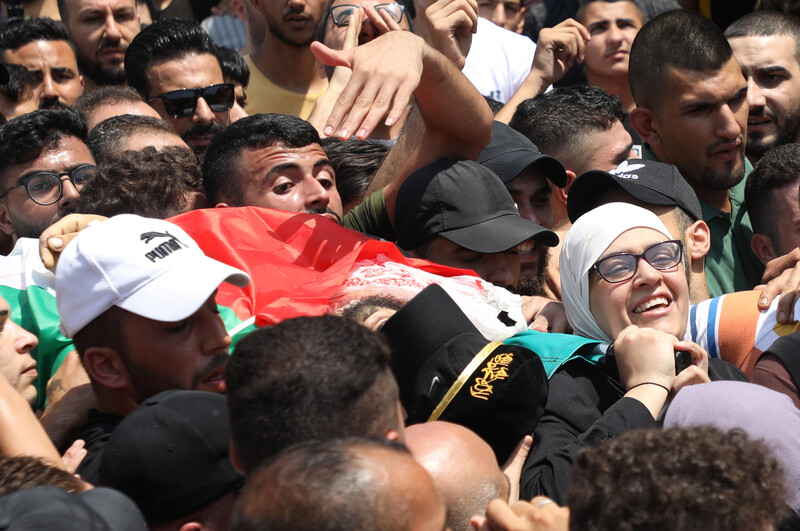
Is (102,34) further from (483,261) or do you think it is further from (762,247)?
(762,247)

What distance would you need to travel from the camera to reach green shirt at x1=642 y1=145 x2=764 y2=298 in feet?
14.9

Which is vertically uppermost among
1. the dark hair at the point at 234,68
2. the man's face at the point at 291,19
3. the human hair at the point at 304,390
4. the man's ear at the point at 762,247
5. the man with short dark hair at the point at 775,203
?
the human hair at the point at 304,390

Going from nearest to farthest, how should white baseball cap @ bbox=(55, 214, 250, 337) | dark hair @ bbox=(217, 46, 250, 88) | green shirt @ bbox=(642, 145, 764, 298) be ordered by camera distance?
white baseball cap @ bbox=(55, 214, 250, 337), green shirt @ bbox=(642, 145, 764, 298), dark hair @ bbox=(217, 46, 250, 88)

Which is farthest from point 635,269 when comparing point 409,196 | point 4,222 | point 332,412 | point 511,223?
point 4,222

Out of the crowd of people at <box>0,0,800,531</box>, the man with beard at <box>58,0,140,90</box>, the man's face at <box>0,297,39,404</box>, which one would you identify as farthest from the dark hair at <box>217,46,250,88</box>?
the man's face at <box>0,297,39,404</box>

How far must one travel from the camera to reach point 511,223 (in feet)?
12.8

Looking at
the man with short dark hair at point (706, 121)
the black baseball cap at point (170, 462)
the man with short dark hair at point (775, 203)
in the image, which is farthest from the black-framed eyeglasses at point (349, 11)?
the black baseball cap at point (170, 462)

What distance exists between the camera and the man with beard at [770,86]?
542 cm

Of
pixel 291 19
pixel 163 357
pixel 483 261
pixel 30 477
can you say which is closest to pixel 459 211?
pixel 483 261

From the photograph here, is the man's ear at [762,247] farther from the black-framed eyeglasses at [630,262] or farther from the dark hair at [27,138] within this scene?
the dark hair at [27,138]

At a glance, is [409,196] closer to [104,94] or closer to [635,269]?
[635,269]

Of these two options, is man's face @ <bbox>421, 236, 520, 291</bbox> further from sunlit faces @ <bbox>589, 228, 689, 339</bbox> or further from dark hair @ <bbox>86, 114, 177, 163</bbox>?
dark hair @ <bbox>86, 114, 177, 163</bbox>

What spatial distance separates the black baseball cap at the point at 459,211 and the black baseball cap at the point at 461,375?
97 centimetres

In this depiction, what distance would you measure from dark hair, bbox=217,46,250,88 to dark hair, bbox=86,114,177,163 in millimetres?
1076
